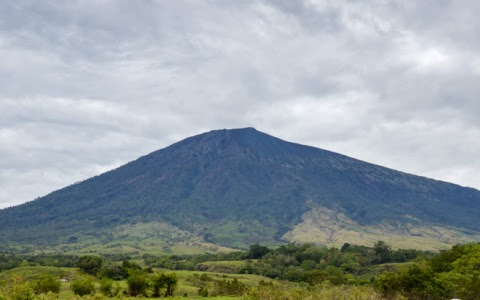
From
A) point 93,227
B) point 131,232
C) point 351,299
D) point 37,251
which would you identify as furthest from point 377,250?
point 93,227

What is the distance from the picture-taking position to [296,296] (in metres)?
41.8

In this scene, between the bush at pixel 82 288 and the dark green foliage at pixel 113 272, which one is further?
the dark green foliage at pixel 113 272

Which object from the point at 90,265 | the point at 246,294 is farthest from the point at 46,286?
the point at 90,265

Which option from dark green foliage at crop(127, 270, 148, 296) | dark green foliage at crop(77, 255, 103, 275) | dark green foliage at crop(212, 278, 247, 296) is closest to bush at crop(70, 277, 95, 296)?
dark green foliage at crop(127, 270, 148, 296)

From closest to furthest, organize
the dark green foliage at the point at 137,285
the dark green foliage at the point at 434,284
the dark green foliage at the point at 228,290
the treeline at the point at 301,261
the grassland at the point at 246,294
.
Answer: the grassland at the point at 246,294, the dark green foliage at the point at 434,284, the dark green foliage at the point at 137,285, the dark green foliage at the point at 228,290, the treeline at the point at 301,261

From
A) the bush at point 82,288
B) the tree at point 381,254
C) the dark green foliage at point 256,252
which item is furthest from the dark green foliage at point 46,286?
the tree at point 381,254

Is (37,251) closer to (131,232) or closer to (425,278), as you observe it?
(131,232)

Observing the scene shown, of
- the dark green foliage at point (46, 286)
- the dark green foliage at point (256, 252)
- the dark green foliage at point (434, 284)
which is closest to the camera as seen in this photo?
the dark green foliage at point (434, 284)

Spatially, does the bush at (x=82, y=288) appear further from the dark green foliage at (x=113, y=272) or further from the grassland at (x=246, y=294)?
the dark green foliage at (x=113, y=272)

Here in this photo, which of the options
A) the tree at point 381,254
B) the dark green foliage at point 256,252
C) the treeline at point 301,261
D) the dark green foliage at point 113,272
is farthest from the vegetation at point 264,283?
the dark green foliage at point 256,252

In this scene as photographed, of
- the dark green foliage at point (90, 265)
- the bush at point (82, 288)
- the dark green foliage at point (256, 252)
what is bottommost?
the bush at point (82, 288)

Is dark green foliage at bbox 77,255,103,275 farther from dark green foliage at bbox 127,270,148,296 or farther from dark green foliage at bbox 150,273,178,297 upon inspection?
dark green foliage at bbox 127,270,148,296

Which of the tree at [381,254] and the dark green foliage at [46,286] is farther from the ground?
the tree at [381,254]

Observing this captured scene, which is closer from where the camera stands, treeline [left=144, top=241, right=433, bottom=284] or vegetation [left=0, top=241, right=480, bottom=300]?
vegetation [left=0, top=241, right=480, bottom=300]
